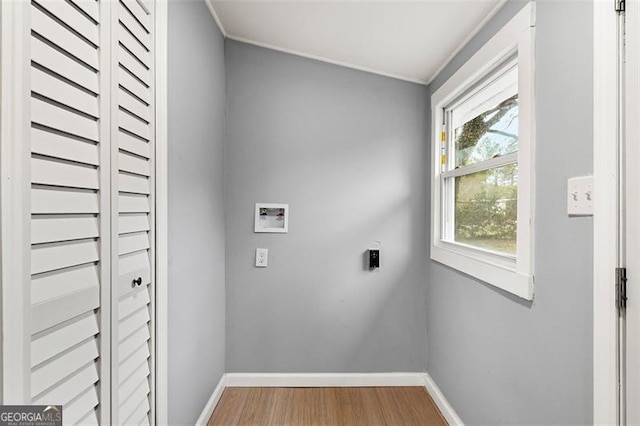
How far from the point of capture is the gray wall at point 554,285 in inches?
38.6

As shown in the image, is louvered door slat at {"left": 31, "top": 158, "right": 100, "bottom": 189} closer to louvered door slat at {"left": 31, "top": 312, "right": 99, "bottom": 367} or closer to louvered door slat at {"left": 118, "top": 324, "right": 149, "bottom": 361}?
louvered door slat at {"left": 31, "top": 312, "right": 99, "bottom": 367}

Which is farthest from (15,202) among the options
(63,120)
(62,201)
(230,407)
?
(230,407)

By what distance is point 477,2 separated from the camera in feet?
4.79

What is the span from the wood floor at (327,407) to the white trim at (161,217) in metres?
0.80

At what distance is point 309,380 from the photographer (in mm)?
2193

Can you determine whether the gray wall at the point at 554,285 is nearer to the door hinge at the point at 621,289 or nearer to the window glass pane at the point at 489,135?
the door hinge at the point at 621,289

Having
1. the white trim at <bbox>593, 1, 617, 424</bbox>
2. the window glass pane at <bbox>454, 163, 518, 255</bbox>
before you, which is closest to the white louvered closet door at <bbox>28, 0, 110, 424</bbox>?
the white trim at <bbox>593, 1, 617, 424</bbox>

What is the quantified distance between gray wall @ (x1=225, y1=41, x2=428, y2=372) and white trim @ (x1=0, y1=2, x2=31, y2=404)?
156 cm

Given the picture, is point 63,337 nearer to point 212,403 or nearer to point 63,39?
point 63,39

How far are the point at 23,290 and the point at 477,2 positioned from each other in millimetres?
1963

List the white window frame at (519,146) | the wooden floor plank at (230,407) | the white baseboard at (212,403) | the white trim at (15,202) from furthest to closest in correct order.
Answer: the wooden floor plank at (230,407), the white baseboard at (212,403), the white window frame at (519,146), the white trim at (15,202)

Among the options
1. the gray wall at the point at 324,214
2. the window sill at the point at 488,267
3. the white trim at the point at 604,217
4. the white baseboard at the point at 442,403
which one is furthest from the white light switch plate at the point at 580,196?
the white baseboard at the point at 442,403

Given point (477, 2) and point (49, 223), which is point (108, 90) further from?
point (477, 2)

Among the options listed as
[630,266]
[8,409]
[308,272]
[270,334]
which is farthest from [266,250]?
[630,266]
